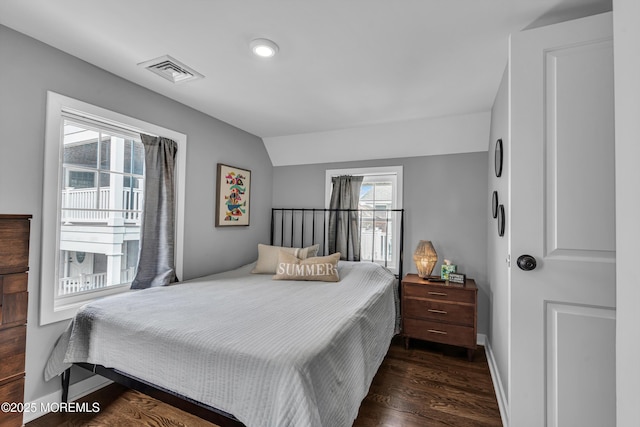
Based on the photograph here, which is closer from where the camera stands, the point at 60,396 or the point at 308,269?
the point at 60,396

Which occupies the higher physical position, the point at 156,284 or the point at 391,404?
the point at 156,284

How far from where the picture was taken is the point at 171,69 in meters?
2.12

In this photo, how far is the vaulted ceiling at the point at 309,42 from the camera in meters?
1.50

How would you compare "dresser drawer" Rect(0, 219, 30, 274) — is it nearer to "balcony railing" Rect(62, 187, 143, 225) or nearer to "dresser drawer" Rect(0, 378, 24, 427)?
"dresser drawer" Rect(0, 378, 24, 427)

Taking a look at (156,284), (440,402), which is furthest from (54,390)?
(440,402)

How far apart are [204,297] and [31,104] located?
61.6 inches

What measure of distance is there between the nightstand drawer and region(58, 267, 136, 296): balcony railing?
8.13 ft

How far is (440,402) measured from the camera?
2088mm

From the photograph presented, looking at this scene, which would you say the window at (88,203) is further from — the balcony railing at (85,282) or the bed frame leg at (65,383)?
the bed frame leg at (65,383)

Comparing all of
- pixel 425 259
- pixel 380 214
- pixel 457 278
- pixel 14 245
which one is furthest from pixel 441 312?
pixel 14 245

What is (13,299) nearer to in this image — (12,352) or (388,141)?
(12,352)

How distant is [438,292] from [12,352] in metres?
2.88

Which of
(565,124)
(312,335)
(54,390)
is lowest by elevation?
(54,390)

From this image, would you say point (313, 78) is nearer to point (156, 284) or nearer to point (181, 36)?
point (181, 36)
